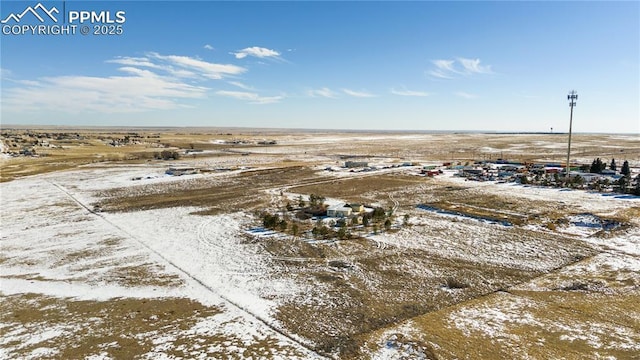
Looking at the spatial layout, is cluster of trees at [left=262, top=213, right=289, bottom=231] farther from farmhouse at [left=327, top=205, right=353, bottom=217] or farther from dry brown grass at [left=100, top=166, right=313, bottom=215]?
dry brown grass at [left=100, top=166, right=313, bottom=215]

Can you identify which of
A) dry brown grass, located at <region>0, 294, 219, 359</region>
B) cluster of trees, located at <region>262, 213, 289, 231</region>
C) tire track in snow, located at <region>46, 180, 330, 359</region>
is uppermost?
cluster of trees, located at <region>262, 213, 289, 231</region>

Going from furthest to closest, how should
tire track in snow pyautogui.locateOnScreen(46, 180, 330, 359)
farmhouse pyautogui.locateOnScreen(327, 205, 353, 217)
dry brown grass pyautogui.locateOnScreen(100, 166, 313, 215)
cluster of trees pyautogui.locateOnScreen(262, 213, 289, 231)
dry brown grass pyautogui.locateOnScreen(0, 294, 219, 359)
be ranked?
dry brown grass pyautogui.locateOnScreen(100, 166, 313, 215) < farmhouse pyautogui.locateOnScreen(327, 205, 353, 217) < cluster of trees pyautogui.locateOnScreen(262, 213, 289, 231) < tire track in snow pyautogui.locateOnScreen(46, 180, 330, 359) < dry brown grass pyautogui.locateOnScreen(0, 294, 219, 359)

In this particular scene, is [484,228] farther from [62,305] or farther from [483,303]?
[62,305]

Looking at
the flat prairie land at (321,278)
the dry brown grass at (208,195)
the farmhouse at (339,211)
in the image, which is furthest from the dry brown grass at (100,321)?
the dry brown grass at (208,195)

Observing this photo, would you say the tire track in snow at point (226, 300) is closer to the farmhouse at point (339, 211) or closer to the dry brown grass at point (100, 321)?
the dry brown grass at point (100, 321)

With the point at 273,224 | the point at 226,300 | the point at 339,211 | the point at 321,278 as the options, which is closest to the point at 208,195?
the point at 273,224

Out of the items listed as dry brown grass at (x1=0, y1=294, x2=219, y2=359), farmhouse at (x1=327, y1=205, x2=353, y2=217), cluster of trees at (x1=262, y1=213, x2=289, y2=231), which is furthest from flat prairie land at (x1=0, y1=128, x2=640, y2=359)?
farmhouse at (x1=327, y1=205, x2=353, y2=217)
